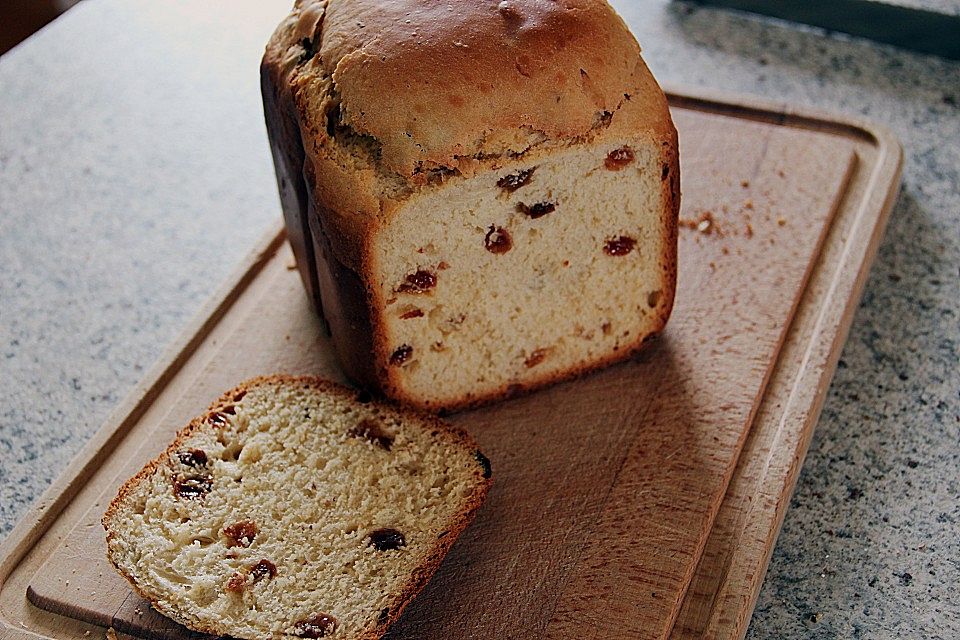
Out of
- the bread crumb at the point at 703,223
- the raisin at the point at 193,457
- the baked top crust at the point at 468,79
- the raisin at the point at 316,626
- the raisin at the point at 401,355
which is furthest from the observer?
the bread crumb at the point at 703,223

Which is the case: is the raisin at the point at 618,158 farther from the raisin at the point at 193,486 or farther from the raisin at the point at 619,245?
the raisin at the point at 193,486

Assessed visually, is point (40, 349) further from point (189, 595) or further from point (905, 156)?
point (905, 156)

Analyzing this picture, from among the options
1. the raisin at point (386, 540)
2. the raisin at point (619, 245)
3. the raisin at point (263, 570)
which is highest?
the raisin at point (619, 245)

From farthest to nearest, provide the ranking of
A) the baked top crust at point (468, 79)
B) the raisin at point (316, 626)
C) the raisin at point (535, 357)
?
the raisin at point (535, 357) → the baked top crust at point (468, 79) → the raisin at point (316, 626)

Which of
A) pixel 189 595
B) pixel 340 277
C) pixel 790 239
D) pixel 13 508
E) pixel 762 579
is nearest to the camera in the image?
pixel 189 595

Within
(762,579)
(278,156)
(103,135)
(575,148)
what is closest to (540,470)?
(762,579)

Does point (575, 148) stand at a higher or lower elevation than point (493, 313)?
higher

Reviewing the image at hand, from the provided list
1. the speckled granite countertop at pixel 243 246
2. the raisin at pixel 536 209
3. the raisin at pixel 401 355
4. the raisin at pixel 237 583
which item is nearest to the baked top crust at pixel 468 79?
the raisin at pixel 536 209

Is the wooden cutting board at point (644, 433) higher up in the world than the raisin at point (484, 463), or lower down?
lower down

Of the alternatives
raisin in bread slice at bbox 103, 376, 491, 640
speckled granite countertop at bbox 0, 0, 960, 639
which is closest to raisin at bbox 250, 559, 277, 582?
raisin in bread slice at bbox 103, 376, 491, 640
